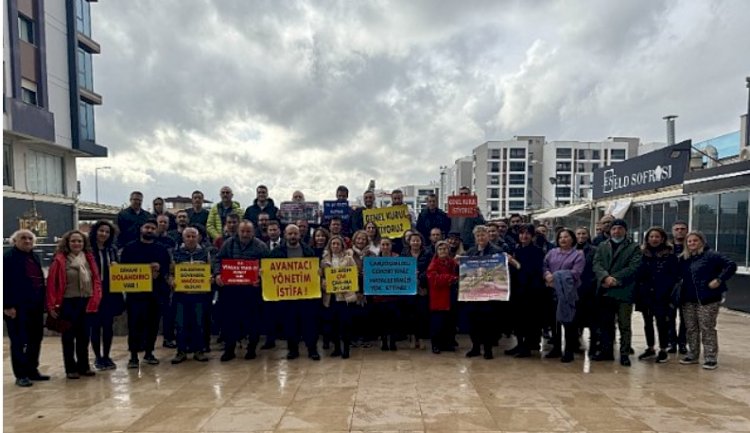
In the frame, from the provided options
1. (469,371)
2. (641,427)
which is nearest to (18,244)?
(469,371)

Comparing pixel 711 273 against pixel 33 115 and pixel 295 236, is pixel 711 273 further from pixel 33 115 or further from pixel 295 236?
pixel 33 115

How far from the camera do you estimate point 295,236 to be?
6.74m

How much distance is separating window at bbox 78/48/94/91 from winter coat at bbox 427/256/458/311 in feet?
105

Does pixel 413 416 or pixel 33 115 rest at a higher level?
pixel 33 115

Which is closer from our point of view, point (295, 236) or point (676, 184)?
point (295, 236)

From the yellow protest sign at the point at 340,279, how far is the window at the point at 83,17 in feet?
108

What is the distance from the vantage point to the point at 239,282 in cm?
650

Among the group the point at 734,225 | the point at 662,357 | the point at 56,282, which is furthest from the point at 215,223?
the point at 734,225

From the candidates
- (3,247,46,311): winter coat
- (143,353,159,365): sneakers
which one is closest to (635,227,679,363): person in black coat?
(143,353,159,365): sneakers

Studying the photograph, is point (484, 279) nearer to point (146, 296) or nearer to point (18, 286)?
point (146, 296)

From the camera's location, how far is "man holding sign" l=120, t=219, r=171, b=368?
6.36 m

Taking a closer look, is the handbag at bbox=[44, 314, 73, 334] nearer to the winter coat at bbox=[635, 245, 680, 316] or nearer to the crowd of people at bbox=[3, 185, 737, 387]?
the crowd of people at bbox=[3, 185, 737, 387]

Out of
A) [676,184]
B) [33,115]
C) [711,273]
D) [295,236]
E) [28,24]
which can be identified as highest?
[28,24]

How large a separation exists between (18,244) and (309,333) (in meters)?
3.81
